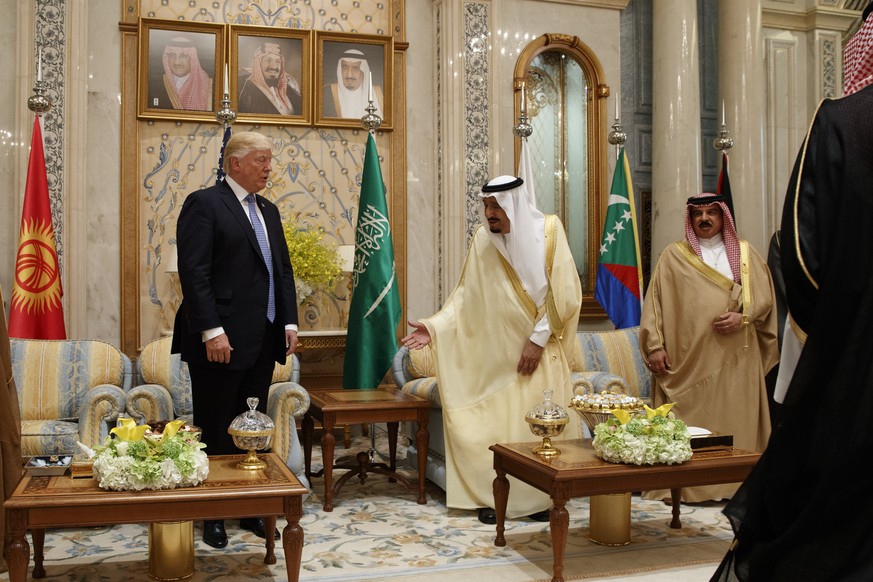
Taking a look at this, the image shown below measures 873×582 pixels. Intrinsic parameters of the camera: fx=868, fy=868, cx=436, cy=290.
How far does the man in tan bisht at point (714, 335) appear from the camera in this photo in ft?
16.3

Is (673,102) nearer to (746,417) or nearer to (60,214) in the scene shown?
(746,417)

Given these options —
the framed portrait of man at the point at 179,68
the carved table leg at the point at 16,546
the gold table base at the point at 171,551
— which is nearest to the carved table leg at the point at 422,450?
the gold table base at the point at 171,551

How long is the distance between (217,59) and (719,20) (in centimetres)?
482

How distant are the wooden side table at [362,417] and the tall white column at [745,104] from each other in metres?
4.41

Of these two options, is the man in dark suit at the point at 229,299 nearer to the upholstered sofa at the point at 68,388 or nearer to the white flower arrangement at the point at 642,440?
the upholstered sofa at the point at 68,388

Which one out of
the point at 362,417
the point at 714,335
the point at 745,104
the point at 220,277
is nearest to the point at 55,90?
the point at 220,277

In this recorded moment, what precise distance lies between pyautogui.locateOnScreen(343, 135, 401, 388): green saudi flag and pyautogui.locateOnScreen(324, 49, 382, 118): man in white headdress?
1523 millimetres

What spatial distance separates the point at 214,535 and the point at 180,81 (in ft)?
14.3

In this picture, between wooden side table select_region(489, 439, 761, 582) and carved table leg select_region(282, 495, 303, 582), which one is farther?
wooden side table select_region(489, 439, 761, 582)

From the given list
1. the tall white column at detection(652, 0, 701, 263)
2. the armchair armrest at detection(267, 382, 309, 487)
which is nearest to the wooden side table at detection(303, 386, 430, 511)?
the armchair armrest at detection(267, 382, 309, 487)

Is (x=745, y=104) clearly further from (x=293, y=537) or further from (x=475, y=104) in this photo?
(x=293, y=537)

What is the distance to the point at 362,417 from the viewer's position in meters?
4.88

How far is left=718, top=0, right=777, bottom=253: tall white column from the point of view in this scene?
8102mm

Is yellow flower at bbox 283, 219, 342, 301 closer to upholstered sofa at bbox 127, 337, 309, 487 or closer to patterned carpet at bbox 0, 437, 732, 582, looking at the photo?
upholstered sofa at bbox 127, 337, 309, 487
